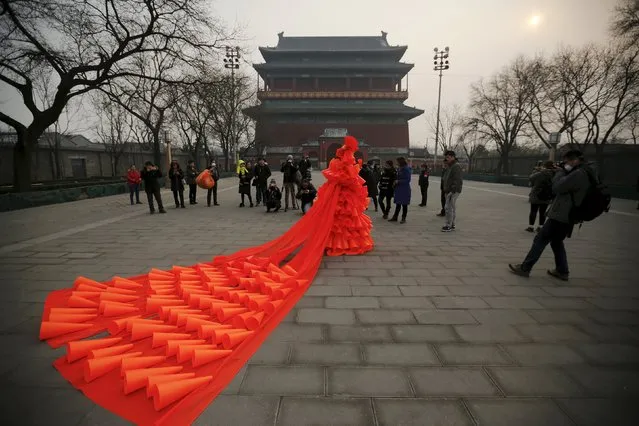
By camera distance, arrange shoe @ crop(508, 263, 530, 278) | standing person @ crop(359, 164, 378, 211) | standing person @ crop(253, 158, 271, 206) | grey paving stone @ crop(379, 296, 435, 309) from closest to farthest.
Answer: grey paving stone @ crop(379, 296, 435, 309) < shoe @ crop(508, 263, 530, 278) < standing person @ crop(359, 164, 378, 211) < standing person @ crop(253, 158, 271, 206)

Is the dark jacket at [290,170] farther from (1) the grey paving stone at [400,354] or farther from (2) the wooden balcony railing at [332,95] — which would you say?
(2) the wooden balcony railing at [332,95]

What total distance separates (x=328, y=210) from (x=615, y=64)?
71.5 ft

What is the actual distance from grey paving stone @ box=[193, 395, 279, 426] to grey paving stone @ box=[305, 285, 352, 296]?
5.57 ft

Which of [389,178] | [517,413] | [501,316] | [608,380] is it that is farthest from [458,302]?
[389,178]

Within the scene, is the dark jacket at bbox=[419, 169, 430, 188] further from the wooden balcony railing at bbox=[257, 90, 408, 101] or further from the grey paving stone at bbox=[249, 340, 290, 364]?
the wooden balcony railing at bbox=[257, 90, 408, 101]

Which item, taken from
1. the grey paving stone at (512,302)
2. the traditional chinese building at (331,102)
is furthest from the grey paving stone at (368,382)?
the traditional chinese building at (331,102)

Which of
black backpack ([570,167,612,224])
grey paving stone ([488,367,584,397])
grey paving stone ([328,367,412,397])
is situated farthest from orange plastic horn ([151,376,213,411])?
black backpack ([570,167,612,224])

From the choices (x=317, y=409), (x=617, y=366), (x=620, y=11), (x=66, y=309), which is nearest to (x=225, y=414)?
(x=317, y=409)

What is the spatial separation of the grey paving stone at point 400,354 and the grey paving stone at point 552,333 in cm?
101

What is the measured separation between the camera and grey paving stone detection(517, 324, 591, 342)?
2645 mm

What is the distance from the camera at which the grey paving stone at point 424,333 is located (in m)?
2.63

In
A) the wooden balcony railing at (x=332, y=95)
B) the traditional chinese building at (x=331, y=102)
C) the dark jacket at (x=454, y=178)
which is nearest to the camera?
the dark jacket at (x=454, y=178)

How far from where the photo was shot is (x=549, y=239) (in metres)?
3.96

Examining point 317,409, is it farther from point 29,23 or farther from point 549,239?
point 29,23
